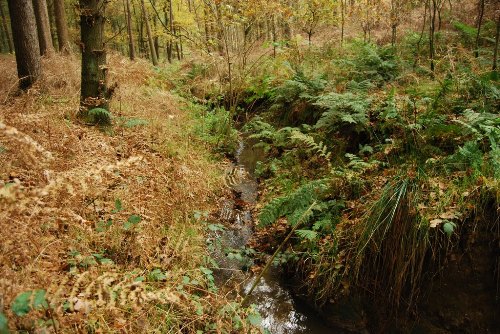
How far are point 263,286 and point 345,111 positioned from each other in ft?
11.0

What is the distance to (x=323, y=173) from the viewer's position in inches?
221

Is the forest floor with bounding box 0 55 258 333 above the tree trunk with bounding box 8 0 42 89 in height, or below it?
below

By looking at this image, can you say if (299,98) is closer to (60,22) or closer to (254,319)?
(254,319)

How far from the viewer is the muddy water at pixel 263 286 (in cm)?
380

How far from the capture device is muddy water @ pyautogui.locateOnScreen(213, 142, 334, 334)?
3.80 meters

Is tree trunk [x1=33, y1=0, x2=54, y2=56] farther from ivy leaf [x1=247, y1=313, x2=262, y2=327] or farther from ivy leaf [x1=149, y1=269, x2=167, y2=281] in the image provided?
ivy leaf [x1=247, y1=313, x2=262, y2=327]

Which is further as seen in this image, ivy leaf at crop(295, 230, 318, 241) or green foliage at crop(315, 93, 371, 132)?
green foliage at crop(315, 93, 371, 132)

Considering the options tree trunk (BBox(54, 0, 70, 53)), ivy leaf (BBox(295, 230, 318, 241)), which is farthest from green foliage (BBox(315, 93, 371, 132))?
tree trunk (BBox(54, 0, 70, 53))

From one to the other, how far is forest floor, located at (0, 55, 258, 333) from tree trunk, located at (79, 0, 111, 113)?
1.37ft

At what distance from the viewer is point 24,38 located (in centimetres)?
686

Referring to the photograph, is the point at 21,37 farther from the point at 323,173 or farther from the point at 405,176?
the point at 405,176

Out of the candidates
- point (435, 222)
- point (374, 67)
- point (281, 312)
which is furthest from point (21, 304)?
point (374, 67)

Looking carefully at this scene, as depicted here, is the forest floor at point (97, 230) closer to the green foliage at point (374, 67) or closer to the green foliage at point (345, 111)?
the green foliage at point (345, 111)

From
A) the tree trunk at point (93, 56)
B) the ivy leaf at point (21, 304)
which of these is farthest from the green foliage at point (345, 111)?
the ivy leaf at point (21, 304)
